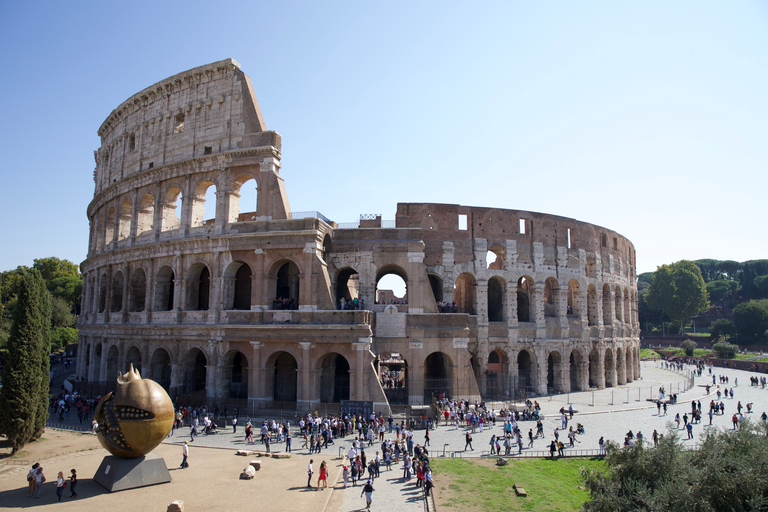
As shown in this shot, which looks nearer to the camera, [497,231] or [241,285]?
[241,285]

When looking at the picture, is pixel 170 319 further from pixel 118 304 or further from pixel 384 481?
pixel 384 481

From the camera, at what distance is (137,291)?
104ft

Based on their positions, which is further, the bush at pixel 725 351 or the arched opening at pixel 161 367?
the bush at pixel 725 351

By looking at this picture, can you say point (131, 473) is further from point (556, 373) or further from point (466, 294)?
point (556, 373)

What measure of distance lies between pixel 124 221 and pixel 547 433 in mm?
30233

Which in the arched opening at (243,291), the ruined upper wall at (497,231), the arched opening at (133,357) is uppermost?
the ruined upper wall at (497,231)

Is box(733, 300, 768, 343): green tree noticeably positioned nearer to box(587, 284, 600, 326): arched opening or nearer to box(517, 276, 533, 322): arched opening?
box(587, 284, 600, 326): arched opening

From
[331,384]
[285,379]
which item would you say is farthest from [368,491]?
[285,379]

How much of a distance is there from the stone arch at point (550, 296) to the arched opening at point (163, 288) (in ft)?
86.7

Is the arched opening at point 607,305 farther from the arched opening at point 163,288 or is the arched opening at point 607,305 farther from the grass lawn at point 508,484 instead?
the arched opening at point 163,288

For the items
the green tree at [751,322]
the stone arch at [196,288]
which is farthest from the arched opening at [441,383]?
the green tree at [751,322]

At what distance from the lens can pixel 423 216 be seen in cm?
3111

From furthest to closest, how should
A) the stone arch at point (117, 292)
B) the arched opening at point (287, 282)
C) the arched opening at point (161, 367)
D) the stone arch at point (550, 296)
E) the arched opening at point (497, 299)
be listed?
the stone arch at point (550, 296)
the arched opening at point (497, 299)
the stone arch at point (117, 292)
the arched opening at point (161, 367)
the arched opening at point (287, 282)

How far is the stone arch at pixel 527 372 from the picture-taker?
32750 millimetres
